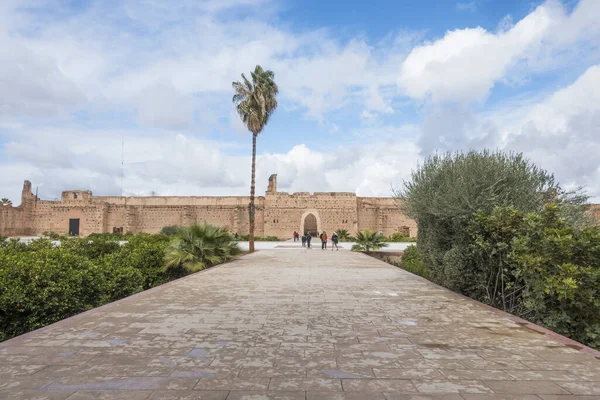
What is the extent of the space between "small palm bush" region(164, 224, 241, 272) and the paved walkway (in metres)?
4.29

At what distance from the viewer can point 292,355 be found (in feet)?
11.0

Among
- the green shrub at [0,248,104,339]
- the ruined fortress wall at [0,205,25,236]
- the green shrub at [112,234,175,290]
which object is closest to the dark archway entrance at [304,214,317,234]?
the green shrub at [112,234,175,290]

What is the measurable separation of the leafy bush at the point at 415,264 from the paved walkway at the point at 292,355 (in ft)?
12.6

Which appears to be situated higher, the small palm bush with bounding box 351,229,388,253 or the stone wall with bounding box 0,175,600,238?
the stone wall with bounding box 0,175,600,238

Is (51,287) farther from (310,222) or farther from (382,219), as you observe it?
(382,219)

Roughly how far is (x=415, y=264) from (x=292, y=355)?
28.7ft

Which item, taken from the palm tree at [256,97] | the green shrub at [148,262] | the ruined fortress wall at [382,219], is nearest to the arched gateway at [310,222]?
the ruined fortress wall at [382,219]

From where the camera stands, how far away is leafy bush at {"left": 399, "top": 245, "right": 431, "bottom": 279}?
9.42 m

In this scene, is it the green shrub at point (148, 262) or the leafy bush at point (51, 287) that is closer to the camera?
the leafy bush at point (51, 287)

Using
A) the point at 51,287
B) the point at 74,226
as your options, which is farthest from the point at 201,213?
the point at 51,287

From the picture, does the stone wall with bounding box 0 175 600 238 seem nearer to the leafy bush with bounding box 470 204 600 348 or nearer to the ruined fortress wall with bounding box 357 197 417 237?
the ruined fortress wall with bounding box 357 197 417 237

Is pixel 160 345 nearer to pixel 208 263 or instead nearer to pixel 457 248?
pixel 457 248

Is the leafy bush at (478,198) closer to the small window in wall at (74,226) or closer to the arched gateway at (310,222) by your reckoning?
the arched gateway at (310,222)

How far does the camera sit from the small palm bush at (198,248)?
9.96 meters
